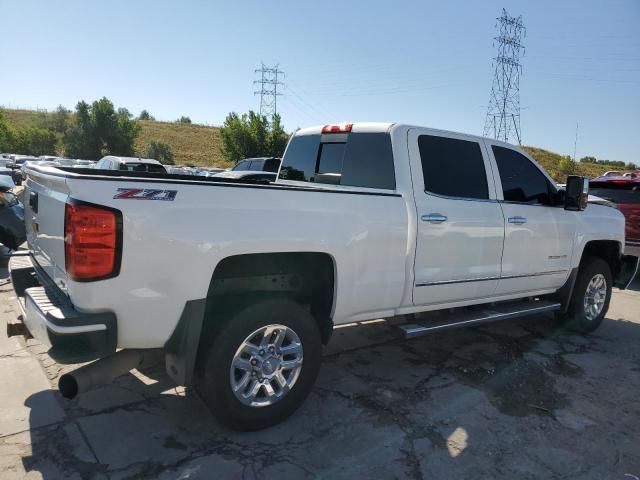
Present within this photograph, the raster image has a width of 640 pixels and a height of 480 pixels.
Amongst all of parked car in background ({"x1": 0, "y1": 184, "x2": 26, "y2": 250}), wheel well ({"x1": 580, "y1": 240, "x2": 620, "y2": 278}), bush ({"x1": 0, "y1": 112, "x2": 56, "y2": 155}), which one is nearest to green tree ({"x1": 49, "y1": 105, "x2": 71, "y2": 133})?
bush ({"x1": 0, "y1": 112, "x2": 56, "y2": 155})

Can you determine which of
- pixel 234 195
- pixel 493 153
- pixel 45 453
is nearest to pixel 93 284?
pixel 234 195

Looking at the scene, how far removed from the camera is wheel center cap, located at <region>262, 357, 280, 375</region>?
124 inches

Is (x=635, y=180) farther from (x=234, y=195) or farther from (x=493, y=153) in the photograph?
Result: (x=234, y=195)

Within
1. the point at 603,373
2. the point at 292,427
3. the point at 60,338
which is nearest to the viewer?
the point at 60,338

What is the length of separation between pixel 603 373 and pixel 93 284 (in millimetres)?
4506

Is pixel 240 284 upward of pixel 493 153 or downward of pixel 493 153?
downward

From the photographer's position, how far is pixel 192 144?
273ft

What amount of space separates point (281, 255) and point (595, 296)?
4.42 meters

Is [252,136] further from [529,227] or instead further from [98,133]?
[529,227]

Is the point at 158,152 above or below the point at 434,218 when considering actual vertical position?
above

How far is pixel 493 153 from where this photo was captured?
466 cm

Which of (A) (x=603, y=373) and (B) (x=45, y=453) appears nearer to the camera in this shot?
(B) (x=45, y=453)

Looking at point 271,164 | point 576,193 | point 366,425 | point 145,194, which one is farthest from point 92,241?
point 271,164

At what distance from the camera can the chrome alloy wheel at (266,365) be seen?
10.1 ft
